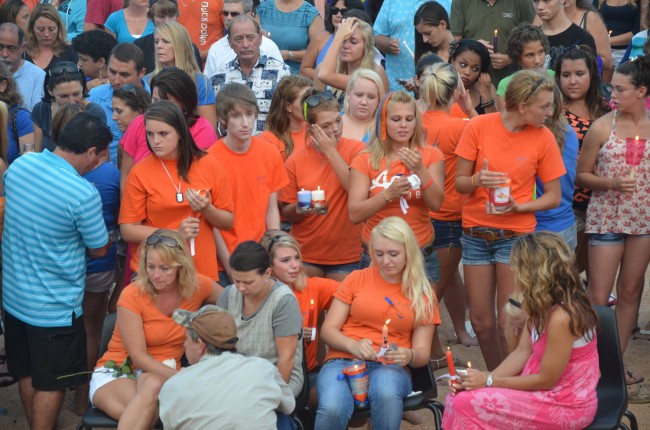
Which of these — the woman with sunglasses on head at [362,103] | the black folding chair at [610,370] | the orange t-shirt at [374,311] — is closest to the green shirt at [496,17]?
the woman with sunglasses on head at [362,103]

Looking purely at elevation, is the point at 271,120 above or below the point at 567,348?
above

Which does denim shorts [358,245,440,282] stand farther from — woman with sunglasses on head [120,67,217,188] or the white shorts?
the white shorts

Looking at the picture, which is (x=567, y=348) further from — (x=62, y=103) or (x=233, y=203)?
(x=62, y=103)

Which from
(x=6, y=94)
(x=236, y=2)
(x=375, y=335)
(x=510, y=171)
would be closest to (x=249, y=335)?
(x=375, y=335)

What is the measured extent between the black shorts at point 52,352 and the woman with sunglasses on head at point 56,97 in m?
1.67

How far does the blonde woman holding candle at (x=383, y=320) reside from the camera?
16.9 feet

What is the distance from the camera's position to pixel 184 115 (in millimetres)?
6234

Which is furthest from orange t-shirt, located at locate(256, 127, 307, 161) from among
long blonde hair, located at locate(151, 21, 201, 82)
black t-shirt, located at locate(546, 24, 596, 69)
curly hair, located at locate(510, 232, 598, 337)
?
black t-shirt, located at locate(546, 24, 596, 69)

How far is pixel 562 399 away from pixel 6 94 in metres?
4.44

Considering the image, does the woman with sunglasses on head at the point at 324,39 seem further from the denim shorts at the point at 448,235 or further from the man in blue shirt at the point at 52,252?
the man in blue shirt at the point at 52,252

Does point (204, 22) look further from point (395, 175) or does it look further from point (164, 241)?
point (164, 241)

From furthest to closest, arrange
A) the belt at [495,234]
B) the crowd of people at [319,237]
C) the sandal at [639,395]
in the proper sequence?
the sandal at [639,395] < the belt at [495,234] < the crowd of people at [319,237]

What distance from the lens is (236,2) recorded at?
875cm

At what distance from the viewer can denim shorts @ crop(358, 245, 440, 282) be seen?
6027mm
